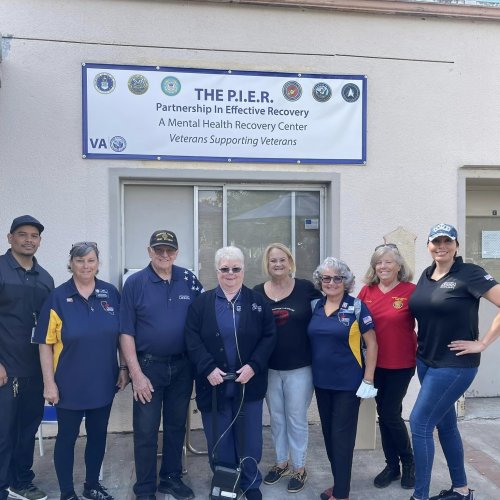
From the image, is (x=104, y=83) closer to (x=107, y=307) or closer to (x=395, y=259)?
(x=107, y=307)

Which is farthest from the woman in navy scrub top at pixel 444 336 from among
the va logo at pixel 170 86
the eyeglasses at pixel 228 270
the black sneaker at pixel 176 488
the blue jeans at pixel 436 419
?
the va logo at pixel 170 86

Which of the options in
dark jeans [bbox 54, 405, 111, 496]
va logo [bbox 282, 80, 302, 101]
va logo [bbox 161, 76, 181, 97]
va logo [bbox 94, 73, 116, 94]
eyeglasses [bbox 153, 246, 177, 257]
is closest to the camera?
dark jeans [bbox 54, 405, 111, 496]

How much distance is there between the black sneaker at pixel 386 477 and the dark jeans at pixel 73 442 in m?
2.02

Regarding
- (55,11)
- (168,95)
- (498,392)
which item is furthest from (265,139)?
(498,392)

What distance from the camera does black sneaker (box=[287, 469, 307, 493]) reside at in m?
3.84

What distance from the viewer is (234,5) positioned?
490 cm

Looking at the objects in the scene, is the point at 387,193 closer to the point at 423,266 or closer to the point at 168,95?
the point at 423,266

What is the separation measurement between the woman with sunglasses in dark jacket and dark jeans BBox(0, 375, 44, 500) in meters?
2.41

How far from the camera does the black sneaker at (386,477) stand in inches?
155

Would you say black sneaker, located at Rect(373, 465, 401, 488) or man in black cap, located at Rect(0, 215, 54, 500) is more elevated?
man in black cap, located at Rect(0, 215, 54, 500)

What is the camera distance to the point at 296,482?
3863mm

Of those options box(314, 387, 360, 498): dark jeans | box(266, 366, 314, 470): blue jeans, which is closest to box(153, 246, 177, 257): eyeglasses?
box(266, 366, 314, 470): blue jeans

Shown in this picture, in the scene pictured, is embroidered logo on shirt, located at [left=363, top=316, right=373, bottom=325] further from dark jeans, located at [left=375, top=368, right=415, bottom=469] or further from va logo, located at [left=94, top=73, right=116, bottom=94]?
va logo, located at [left=94, top=73, right=116, bottom=94]

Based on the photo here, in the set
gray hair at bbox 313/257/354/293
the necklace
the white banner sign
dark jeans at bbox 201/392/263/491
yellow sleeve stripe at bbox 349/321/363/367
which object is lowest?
dark jeans at bbox 201/392/263/491
